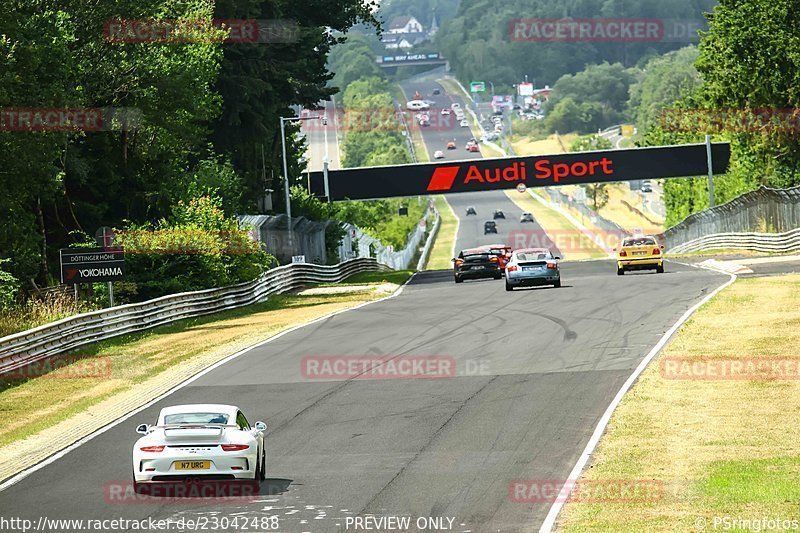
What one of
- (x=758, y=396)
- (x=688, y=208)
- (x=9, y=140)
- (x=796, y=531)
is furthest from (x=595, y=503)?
(x=688, y=208)

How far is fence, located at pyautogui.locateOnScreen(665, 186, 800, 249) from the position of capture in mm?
54906

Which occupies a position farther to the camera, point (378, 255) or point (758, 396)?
point (378, 255)

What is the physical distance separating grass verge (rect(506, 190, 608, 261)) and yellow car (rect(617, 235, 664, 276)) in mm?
44285

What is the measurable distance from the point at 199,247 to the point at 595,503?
31572 millimetres

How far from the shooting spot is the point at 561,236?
117 m

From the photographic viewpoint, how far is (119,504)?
46.3ft

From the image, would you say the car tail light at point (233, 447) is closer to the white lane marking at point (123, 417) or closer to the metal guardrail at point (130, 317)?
the white lane marking at point (123, 417)

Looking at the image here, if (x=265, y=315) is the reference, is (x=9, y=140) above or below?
above

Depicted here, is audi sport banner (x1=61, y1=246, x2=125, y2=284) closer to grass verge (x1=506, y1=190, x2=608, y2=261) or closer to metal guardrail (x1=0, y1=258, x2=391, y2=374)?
metal guardrail (x1=0, y1=258, x2=391, y2=374)

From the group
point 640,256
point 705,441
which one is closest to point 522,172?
point 640,256

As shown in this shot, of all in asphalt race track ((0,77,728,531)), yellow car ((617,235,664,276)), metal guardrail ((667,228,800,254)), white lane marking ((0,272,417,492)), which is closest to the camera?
asphalt race track ((0,77,728,531))

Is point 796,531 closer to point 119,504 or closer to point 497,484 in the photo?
point 497,484

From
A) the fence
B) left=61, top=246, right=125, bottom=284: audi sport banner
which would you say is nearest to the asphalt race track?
left=61, top=246, right=125, bottom=284: audi sport banner

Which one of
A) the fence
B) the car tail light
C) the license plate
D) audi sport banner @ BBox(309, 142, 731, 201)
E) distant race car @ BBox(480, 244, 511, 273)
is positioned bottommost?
the license plate
